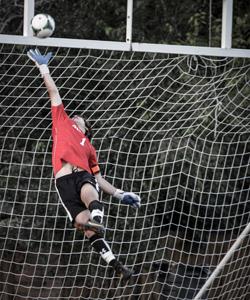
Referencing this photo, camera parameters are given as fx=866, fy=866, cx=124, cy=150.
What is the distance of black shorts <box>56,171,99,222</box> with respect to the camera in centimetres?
676

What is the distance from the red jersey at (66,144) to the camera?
22.5 feet

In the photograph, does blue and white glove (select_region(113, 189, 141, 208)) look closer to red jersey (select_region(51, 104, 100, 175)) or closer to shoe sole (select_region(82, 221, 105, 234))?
red jersey (select_region(51, 104, 100, 175))

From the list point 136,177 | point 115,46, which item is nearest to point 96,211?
point 115,46

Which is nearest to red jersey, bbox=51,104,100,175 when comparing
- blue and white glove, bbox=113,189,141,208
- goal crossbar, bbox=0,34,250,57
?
blue and white glove, bbox=113,189,141,208

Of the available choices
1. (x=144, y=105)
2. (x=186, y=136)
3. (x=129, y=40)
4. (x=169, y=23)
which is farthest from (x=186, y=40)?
(x=129, y=40)

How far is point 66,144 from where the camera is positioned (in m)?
6.86

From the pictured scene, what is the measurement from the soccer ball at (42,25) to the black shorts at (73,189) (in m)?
1.12

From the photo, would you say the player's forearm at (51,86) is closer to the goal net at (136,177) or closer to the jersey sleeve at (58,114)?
the jersey sleeve at (58,114)

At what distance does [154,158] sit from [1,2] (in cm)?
258

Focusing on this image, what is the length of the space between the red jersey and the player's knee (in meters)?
0.42

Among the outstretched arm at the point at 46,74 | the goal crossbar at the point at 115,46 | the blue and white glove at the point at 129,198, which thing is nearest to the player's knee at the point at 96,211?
the blue and white glove at the point at 129,198

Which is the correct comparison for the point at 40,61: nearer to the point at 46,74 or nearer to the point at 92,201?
the point at 46,74

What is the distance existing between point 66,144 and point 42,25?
0.96 metres

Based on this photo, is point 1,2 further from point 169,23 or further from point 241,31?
point 241,31
